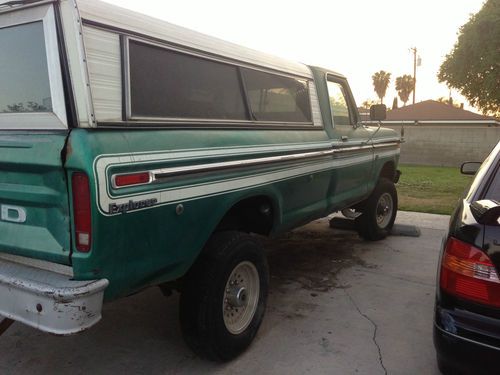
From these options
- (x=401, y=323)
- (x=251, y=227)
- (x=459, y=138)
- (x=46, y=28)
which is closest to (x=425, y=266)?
(x=401, y=323)

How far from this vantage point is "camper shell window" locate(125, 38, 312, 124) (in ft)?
8.45

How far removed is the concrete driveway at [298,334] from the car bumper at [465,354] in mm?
733

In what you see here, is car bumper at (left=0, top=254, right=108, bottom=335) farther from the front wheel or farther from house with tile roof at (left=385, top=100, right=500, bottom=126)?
house with tile roof at (left=385, top=100, right=500, bottom=126)

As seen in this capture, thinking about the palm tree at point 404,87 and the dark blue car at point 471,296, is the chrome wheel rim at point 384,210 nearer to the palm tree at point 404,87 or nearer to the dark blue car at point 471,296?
the dark blue car at point 471,296

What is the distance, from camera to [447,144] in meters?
18.2

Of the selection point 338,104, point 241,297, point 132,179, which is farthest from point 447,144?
point 132,179

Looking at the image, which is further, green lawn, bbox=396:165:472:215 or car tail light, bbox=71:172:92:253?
green lawn, bbox=396:165:472:215

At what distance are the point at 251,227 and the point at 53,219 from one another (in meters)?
1.74

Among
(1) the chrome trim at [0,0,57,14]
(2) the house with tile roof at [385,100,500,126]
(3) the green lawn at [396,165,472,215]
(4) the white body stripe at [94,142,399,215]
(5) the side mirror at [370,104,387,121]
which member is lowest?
(3) the green lawn at [396,165,472,215]

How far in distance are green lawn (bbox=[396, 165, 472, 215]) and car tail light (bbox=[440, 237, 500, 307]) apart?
15.1 feet

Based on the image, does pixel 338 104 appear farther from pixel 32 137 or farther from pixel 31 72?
pixel 32 137

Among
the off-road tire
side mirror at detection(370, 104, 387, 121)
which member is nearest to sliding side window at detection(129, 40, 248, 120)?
the off-road tire

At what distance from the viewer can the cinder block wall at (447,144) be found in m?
17.5

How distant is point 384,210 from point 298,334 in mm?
3243
